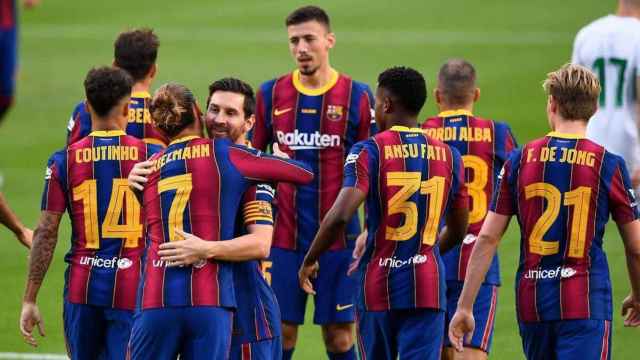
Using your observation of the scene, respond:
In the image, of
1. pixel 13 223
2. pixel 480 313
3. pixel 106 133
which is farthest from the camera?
pixel 480 313

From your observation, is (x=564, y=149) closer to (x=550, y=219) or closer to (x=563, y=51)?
(x=550, y=219)

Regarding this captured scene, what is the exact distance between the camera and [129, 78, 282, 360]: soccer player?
713 cm

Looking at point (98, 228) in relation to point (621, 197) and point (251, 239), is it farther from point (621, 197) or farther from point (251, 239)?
point (621, 197)

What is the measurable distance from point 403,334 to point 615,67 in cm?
337

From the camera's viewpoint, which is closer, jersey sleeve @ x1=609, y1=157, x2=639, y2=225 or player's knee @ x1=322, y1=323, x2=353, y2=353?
jersey sleeve @ x1=609, y1=157, x2=639, y2=225

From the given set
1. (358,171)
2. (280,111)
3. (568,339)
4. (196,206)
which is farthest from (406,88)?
(280,111)

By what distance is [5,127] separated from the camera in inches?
806

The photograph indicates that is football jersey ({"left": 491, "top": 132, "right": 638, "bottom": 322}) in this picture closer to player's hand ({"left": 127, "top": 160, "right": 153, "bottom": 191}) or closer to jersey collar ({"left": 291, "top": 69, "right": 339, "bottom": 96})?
player's hand ({"left": 127, "top": 160, "right": 153, "bottom": 191})

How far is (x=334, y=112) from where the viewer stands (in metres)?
9.61

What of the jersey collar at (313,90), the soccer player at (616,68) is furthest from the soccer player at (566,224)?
the soccer player at (616,68)

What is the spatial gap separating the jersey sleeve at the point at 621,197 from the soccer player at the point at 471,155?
1.93 m

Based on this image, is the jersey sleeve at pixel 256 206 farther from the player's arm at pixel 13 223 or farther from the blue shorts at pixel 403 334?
the player's arm at pixel 13 223

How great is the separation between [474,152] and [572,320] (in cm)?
208

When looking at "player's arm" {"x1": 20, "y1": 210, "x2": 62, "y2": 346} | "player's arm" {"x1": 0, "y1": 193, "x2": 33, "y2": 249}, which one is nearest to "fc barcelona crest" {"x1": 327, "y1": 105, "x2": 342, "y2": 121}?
"player's arm" {"x1": 0, "y1": 193, "x2": 33, "y2": 249}
